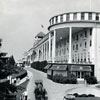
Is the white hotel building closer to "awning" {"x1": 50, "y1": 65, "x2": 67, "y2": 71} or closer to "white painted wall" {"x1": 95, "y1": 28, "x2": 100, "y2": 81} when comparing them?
"white painted wall" {"x1": 95, "y1": 28, "x2": 100, "y2": 81}

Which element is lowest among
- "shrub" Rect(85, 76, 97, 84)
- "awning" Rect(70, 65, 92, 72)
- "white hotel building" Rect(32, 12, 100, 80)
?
"shrub" Rect(85, 76, 97, 84)

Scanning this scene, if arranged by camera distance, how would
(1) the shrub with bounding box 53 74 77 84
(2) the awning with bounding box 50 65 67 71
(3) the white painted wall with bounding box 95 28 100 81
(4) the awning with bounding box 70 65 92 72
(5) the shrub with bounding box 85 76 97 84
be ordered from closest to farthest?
(1) the shrub with bounding box 53 74 77 84
(5) the shrub with bounding box 85 76 97 84
(4) the awning with bounding box 70 65 92 72
(2) the awning with bounding box 50 65 67 71
(3) the white painted wall with bounding box 95 28 100 81

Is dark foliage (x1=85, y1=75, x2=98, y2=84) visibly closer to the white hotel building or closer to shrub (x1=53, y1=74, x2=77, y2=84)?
the white hotel building

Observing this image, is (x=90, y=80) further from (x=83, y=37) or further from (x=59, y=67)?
(x=83, y=37)

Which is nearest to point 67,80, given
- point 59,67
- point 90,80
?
point 90,80

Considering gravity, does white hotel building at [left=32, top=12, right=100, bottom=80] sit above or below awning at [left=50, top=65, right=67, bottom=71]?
above

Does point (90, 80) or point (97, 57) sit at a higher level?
point (97, 57)

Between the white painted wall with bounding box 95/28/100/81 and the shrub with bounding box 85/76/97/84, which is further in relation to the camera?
the white painted wall with bounding box 95/28/100/81

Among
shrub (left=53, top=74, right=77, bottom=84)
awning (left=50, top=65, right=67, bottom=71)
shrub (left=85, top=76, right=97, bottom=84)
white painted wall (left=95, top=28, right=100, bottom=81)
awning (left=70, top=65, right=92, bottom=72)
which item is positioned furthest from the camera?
white painted wall (left=95, top=28, right=100, bottom=81)

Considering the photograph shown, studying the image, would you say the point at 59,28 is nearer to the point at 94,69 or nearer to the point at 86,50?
the point at 86,50

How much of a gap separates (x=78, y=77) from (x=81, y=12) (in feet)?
51.7

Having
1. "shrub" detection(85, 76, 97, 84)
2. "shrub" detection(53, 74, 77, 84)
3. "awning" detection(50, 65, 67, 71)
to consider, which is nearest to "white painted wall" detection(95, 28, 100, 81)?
"shrub" detection(85, 76, 97, 84)

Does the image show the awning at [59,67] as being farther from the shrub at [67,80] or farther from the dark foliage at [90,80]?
the dark foliage at [90,80]

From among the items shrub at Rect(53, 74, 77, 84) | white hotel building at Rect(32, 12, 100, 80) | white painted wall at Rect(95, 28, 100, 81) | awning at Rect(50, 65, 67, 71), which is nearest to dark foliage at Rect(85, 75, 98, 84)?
white hotel building at Rect(32, 12, 100, 80)
